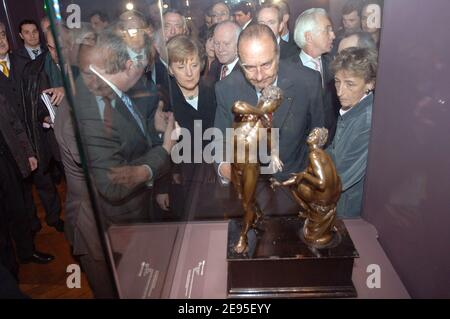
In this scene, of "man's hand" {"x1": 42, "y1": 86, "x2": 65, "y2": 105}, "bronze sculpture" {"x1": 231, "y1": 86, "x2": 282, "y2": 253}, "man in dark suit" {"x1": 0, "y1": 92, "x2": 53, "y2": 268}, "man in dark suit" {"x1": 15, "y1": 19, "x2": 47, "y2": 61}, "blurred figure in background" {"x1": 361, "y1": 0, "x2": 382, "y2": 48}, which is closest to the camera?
"bronze sculpture" {"x1": 231, "y1": 86, "x2": 282, "y2": 253}

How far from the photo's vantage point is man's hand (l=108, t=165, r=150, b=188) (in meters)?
1.45

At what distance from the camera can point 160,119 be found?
2166 mm

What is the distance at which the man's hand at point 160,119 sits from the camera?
2.12 m

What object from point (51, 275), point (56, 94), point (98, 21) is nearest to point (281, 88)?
point (98, 21)

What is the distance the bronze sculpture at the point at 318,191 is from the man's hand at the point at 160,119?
788 millimetres

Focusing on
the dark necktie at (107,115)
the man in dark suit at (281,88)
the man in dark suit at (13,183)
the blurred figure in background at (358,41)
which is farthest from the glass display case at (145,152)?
the man in dark suit at (13,183)

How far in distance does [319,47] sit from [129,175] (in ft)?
4.47

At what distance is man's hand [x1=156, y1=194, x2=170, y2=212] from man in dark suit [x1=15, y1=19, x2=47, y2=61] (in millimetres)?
1979

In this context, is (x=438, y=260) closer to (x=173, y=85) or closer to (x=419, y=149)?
(x=419, y=149)

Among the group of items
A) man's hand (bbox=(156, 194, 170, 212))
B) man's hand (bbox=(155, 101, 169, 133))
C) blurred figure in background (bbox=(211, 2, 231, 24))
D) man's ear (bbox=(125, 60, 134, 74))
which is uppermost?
blurred figure in background (bbox=(211, 2, 231, 24))

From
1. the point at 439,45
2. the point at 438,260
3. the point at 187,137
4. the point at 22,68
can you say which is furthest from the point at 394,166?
the point at 22,68

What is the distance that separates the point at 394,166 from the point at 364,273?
0.65 meters

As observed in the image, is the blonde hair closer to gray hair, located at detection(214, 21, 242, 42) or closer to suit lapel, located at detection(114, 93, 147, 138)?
gray hair, located at detection(214, 21, 242, 42)

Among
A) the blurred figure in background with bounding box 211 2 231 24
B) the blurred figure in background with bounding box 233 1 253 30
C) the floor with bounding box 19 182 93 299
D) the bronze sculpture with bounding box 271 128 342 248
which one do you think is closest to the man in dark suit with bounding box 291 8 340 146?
the blurred figure in background with bounding box 233 1 253 30
